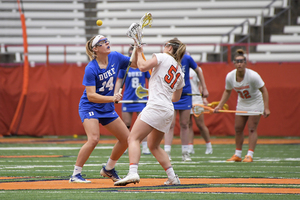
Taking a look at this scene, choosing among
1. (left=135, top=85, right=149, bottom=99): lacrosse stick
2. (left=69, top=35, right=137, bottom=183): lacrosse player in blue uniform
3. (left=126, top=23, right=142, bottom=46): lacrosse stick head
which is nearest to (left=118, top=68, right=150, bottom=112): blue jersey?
(left=135, top=85, right=149, bottom=99): lacrosse stick

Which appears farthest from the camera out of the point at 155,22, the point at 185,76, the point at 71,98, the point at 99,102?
the point at 155,22

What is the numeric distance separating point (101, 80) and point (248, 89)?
4082 mm

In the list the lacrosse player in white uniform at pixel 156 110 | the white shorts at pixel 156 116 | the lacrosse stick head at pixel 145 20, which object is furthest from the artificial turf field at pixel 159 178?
the lacrosse stick head at pixel 145 20

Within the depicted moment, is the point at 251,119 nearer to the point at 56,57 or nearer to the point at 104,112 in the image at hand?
the point at 104,112

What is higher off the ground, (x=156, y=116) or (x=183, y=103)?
(x=156, y=116)

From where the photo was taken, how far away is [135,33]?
5.57 m

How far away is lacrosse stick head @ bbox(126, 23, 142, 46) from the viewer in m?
5.51

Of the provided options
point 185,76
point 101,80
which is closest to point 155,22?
point 185,76

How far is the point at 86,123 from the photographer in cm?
588

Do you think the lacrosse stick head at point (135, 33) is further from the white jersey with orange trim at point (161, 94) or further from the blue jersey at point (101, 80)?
the blue jersey at point (101, 80)

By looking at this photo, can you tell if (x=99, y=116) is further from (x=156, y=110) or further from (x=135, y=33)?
(x=135, y=33)

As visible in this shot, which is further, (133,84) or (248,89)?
(133,84)

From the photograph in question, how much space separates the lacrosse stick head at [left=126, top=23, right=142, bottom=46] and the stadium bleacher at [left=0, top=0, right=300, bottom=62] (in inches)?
484

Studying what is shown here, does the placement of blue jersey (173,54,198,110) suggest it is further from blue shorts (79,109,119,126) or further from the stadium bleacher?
the stadium bleacher
